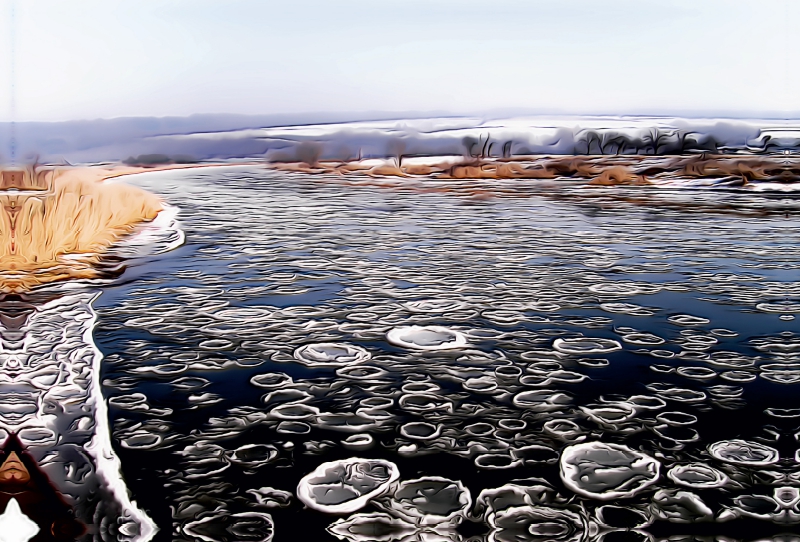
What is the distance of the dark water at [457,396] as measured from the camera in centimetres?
267

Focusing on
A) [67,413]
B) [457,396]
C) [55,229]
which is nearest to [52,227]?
[55,229]

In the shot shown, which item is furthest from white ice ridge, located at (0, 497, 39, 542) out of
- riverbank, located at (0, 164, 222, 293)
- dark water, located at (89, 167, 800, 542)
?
riverbank, located at (0, 164, 222, 293)

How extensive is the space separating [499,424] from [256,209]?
13453 mm

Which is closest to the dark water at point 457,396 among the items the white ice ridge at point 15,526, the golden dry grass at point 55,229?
the white ice ridge at point 15,526

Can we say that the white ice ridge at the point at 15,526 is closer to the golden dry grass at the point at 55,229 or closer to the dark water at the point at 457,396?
the dark water at the point at 457,396

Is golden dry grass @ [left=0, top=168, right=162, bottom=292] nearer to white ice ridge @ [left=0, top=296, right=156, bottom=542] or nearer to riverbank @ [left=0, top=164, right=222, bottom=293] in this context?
riverbank @ [left=0, top=164, right=222, bottom=293]

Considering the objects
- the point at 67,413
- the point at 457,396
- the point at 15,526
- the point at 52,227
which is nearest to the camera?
the point at 15,526

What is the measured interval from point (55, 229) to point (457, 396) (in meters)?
6.72

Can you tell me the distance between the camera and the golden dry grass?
6.72 metres

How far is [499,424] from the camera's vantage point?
349 cm

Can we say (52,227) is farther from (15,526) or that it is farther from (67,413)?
(15,526)

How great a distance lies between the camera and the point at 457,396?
3895 mm

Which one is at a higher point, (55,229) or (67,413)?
(55,229)

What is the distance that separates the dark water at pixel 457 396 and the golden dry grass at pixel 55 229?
3.37 ft
